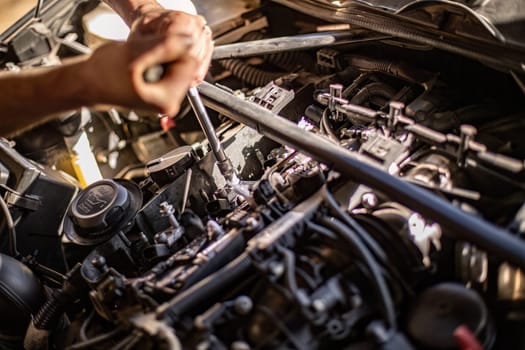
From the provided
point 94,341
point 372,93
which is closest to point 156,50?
point 94,341

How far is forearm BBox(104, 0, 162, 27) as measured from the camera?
5.81 ft

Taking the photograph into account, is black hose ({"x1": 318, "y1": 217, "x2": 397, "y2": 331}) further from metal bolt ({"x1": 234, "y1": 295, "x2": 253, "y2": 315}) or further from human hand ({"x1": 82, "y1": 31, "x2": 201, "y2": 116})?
human hand ({"x1": 82, "y1": 31, "x2": 201, "y2": 116})

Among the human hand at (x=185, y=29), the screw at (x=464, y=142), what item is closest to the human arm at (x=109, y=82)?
the human hand at (x=185, y=29)

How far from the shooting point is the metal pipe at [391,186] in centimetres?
113

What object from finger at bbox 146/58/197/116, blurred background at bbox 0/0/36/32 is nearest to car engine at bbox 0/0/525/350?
blurred background at bbox 0/0/36/32

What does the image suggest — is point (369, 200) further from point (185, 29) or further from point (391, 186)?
point (185, 29)

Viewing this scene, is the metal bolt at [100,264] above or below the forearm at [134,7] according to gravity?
below

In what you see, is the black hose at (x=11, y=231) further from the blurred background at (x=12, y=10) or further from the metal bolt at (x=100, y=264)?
the blurred background at (x=12, y=10)

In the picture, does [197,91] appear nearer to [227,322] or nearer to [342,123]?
[342,123]

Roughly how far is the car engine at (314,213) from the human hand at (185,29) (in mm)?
315

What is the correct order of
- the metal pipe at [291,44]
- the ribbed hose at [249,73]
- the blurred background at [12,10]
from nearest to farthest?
the metal pipe at [291,44]
the ribbed hose at [249,73]
the blurred background at [12,10]

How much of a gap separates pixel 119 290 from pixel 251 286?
41cm

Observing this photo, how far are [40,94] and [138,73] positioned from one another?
0.86 feet

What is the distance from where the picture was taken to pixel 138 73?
3.50ft
